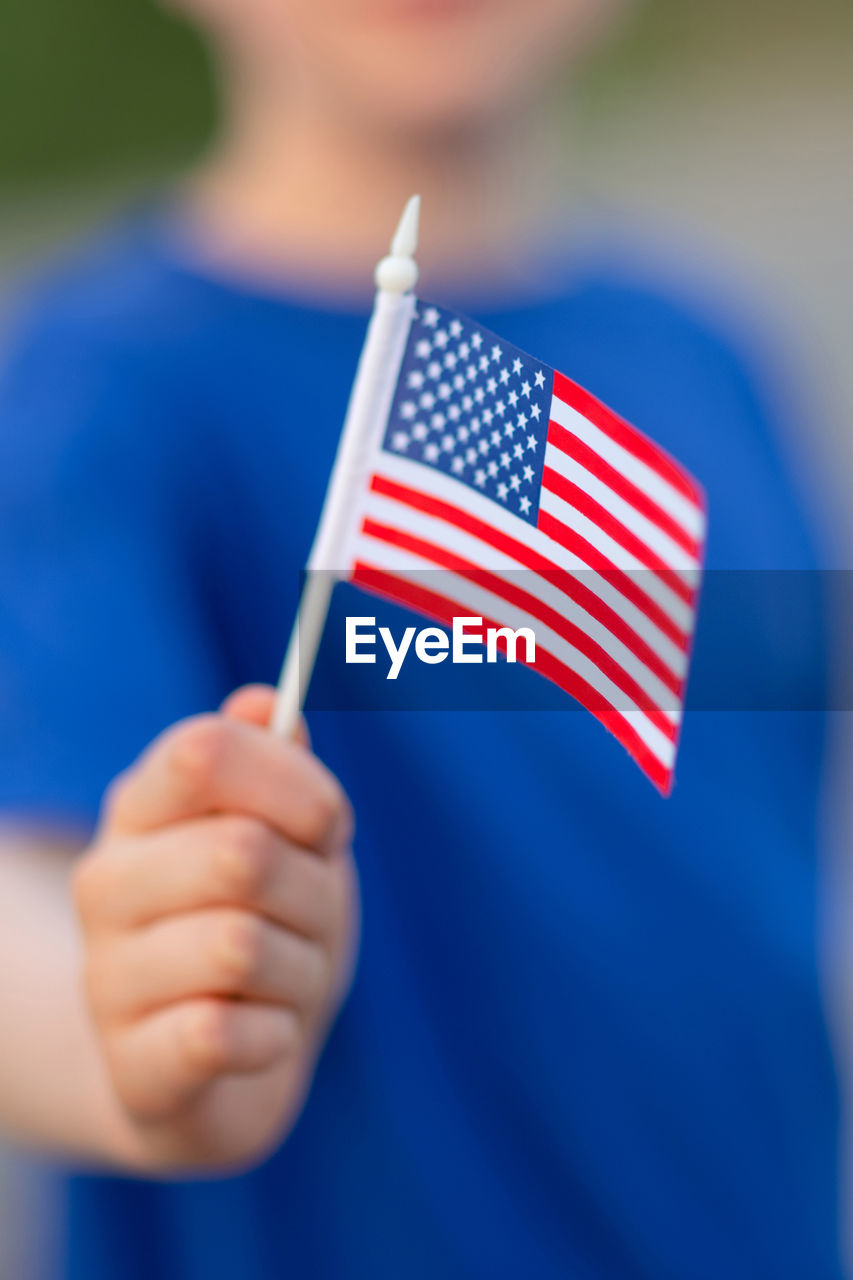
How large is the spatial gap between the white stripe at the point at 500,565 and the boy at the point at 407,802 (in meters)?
0.16

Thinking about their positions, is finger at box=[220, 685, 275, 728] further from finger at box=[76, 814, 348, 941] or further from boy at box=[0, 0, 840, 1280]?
boy at box=[0, 0, 840, 1280]

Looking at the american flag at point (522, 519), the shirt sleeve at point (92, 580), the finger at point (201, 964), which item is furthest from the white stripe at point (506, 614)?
the shirt sleeve at point (92, 580)

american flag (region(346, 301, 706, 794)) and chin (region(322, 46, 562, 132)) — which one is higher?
chin (region(322, 46, 562, 132))

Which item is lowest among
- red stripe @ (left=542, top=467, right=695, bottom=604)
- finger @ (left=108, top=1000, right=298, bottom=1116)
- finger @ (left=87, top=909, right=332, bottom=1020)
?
finger @ (left=108, top=1000, right=298, bottom=1116)

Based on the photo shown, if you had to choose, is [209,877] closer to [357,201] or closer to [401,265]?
[401,265]

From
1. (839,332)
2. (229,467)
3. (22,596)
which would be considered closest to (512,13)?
(229,467)

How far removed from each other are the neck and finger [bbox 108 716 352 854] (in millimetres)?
436

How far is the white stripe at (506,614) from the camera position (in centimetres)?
44

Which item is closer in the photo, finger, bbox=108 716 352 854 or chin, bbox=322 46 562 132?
finger, bbox=108 716 352 854

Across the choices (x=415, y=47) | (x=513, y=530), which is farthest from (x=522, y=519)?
(x=415, y=47)

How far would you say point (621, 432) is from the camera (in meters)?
0.47

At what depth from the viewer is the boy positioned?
26.1 inches

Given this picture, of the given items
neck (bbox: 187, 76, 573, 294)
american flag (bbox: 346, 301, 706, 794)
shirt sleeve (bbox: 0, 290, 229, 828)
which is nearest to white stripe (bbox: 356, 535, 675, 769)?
american flag (bbox: 346, 301, 706, 794)

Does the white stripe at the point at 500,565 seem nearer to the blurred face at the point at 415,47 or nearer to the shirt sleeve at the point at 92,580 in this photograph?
the shirt sleeve at the point at 92,580
